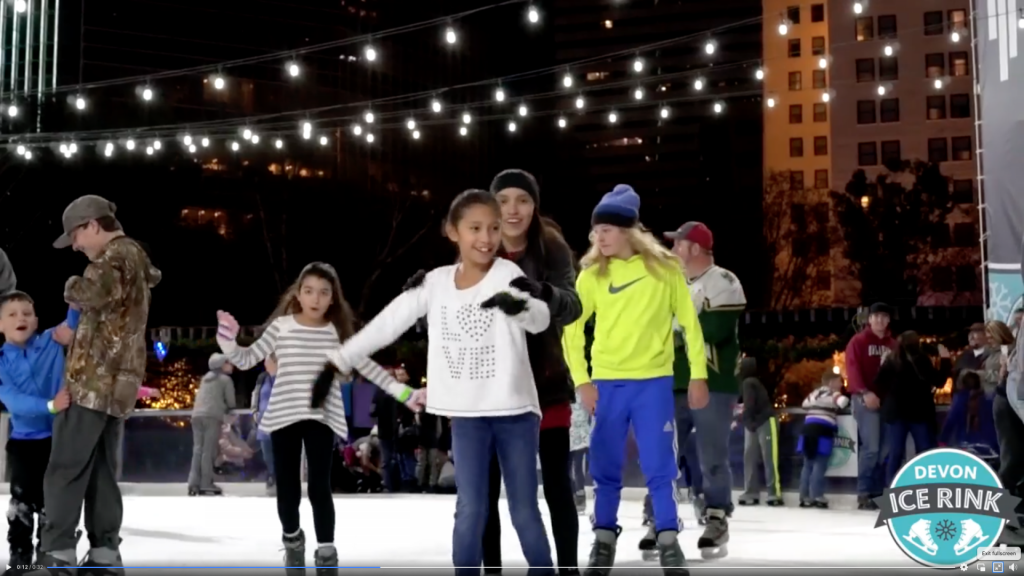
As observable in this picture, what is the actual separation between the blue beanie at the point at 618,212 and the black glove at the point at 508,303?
105 cm

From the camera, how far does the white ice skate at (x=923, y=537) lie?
4520 millimetres

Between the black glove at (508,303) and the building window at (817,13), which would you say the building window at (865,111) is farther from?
the black glove at (508,303)

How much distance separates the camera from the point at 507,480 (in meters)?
4.10

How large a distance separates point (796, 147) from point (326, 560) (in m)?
72.0

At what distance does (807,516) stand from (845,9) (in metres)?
66.9

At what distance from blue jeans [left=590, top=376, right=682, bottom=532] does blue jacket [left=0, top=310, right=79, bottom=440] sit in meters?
2.32

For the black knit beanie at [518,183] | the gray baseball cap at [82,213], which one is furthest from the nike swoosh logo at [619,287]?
the gray baseball cap at [82,213]

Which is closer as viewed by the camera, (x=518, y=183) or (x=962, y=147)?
(x=518, y=183)

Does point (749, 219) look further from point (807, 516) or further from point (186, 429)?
point (807, 516)

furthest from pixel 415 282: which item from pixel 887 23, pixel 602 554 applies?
pixel 887 23

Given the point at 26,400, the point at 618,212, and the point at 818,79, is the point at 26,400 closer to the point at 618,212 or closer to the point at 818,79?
the point at 618,212

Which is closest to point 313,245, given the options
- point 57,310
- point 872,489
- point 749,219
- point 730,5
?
point 57,310

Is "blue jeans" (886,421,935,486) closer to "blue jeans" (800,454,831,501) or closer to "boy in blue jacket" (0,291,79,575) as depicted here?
"blue jeans" (800,454,831,501)

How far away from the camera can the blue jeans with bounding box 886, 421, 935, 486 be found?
941 centimetres
